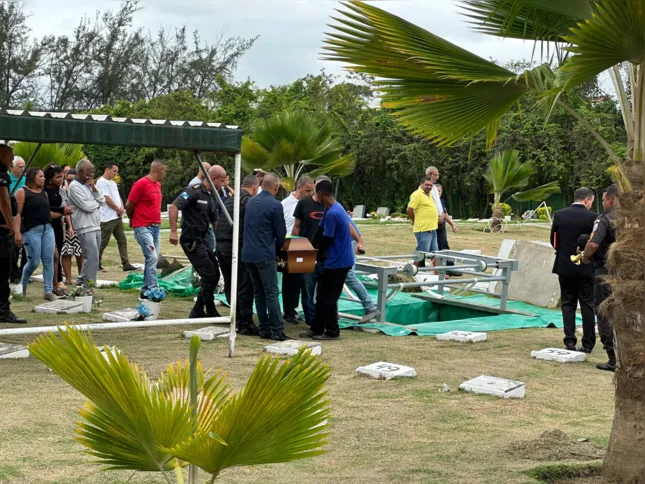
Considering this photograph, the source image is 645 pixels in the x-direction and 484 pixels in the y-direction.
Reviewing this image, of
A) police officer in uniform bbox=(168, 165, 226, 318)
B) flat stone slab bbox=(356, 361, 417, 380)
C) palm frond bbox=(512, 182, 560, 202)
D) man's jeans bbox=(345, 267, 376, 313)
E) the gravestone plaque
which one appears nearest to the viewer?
flat stone slab bbox=(356, 361, 417, 380)

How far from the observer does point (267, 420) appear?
10.1 feet

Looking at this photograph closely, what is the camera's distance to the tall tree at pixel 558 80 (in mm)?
4742

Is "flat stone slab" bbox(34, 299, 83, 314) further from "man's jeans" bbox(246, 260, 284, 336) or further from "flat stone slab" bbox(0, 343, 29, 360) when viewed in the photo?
"man's jeans" bbox(246, 260, 284, 336)

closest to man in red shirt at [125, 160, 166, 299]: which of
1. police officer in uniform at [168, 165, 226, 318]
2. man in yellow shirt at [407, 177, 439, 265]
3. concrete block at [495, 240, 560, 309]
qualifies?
police officer in uniform at [168, 165, 226, 318]

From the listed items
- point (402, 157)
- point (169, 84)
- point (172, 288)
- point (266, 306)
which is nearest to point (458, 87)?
point (266, 306)

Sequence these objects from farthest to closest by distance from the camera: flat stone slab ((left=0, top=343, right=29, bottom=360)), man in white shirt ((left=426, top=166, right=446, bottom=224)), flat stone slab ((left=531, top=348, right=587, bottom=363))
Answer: man in white shirt ((left=426, top=166, right=446, bottom=224)) < flat stone slab ((left=531, top=348, right=587, bottom=363)) < flat stone slab ((left=0, top=343, right=29, bottom=360))

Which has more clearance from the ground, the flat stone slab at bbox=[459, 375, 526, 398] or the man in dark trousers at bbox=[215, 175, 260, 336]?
the man in dark trousers at bbox=[215, 175, 260, 336]

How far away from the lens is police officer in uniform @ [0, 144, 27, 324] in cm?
879

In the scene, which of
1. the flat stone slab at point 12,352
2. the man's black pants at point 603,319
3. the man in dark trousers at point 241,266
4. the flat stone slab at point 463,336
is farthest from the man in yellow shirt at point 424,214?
the flat stone slab at point 12,352

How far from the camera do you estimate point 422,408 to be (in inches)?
268

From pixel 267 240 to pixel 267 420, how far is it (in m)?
6.26

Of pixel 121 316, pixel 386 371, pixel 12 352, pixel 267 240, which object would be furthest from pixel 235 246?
pixel 121 316

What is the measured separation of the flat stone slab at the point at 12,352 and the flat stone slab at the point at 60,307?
2.28 meters

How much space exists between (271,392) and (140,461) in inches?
21.2
